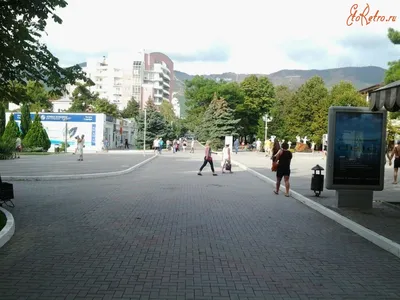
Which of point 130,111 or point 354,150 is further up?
point 130,111

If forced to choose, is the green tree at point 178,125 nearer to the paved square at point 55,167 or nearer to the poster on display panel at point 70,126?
the poster on display panel at point 70,126

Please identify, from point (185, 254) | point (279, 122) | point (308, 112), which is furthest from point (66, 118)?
point (185, 254)

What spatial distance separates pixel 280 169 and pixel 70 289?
9.77 metres

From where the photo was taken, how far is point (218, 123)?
67000 mm

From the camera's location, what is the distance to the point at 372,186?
429 inches

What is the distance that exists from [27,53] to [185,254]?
5.58 meters

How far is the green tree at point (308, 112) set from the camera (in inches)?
2763

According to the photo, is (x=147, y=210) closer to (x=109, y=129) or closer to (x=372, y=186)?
(x=372, y=186)

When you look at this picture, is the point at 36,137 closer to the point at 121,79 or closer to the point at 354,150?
the point at 354,150

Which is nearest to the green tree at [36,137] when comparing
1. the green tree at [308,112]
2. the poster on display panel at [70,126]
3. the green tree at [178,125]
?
the poster on display panel at [70,126]

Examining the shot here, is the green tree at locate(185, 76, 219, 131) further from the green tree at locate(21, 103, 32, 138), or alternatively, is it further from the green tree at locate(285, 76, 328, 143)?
the green tree at locate(21, 103, 32, 138)

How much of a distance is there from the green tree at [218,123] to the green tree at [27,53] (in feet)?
181

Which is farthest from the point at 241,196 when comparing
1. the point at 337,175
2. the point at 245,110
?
the point at 245,110

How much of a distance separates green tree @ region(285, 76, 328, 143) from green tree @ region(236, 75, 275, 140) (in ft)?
23.2
